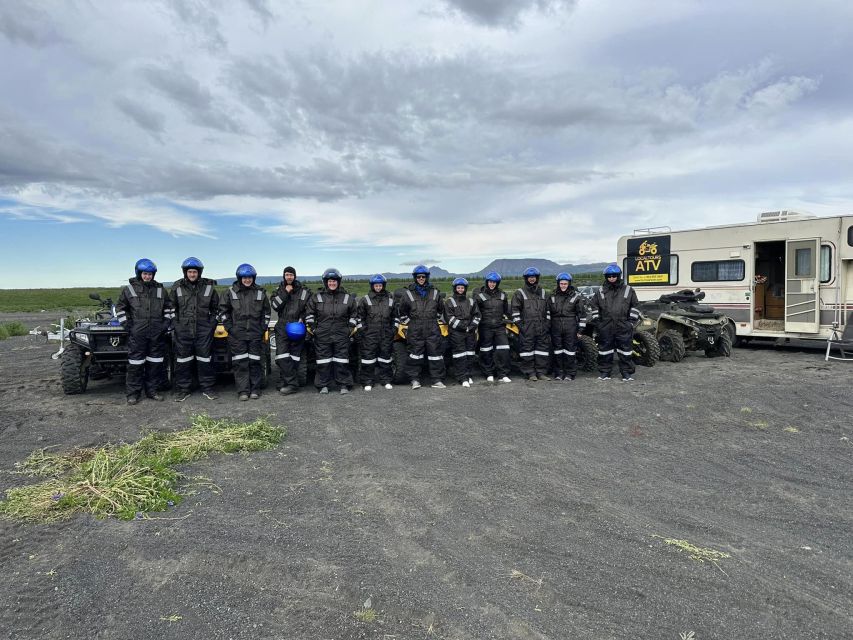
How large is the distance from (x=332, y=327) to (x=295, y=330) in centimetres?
62

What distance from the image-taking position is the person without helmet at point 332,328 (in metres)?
9.28

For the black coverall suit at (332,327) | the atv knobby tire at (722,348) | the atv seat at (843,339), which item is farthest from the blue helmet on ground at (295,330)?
the atv seat at (843,339)

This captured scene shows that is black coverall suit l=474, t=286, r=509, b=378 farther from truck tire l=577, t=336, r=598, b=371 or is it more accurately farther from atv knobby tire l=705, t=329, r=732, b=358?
atv knobby tire l=705, t=329, r=732, b=358

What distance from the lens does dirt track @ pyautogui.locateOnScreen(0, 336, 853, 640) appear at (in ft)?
9.90

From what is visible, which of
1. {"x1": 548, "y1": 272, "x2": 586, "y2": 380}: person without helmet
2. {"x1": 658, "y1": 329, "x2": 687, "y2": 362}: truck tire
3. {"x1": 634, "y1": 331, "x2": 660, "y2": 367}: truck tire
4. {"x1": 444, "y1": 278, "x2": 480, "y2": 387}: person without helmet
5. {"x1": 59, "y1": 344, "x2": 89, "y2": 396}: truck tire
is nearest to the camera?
{"x1": 59, "y1": 344, "x2": 89, "y2": 396}: truck tire

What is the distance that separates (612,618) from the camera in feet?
9.84

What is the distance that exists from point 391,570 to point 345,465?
83.6 inches

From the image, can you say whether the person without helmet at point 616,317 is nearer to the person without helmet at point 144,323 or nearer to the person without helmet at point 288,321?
the person without helmet at point 288,321

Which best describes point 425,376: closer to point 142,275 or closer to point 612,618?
point 142,275

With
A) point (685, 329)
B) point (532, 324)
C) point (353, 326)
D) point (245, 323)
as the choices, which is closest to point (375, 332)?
point (353, 326)

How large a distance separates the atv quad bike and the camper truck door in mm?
1573

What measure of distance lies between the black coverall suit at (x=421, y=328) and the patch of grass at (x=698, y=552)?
20.6ft

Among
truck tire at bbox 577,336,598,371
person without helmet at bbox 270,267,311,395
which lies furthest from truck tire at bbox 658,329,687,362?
person without helmet at bbox 270,267,311,395

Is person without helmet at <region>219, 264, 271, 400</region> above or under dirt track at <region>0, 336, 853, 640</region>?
above
